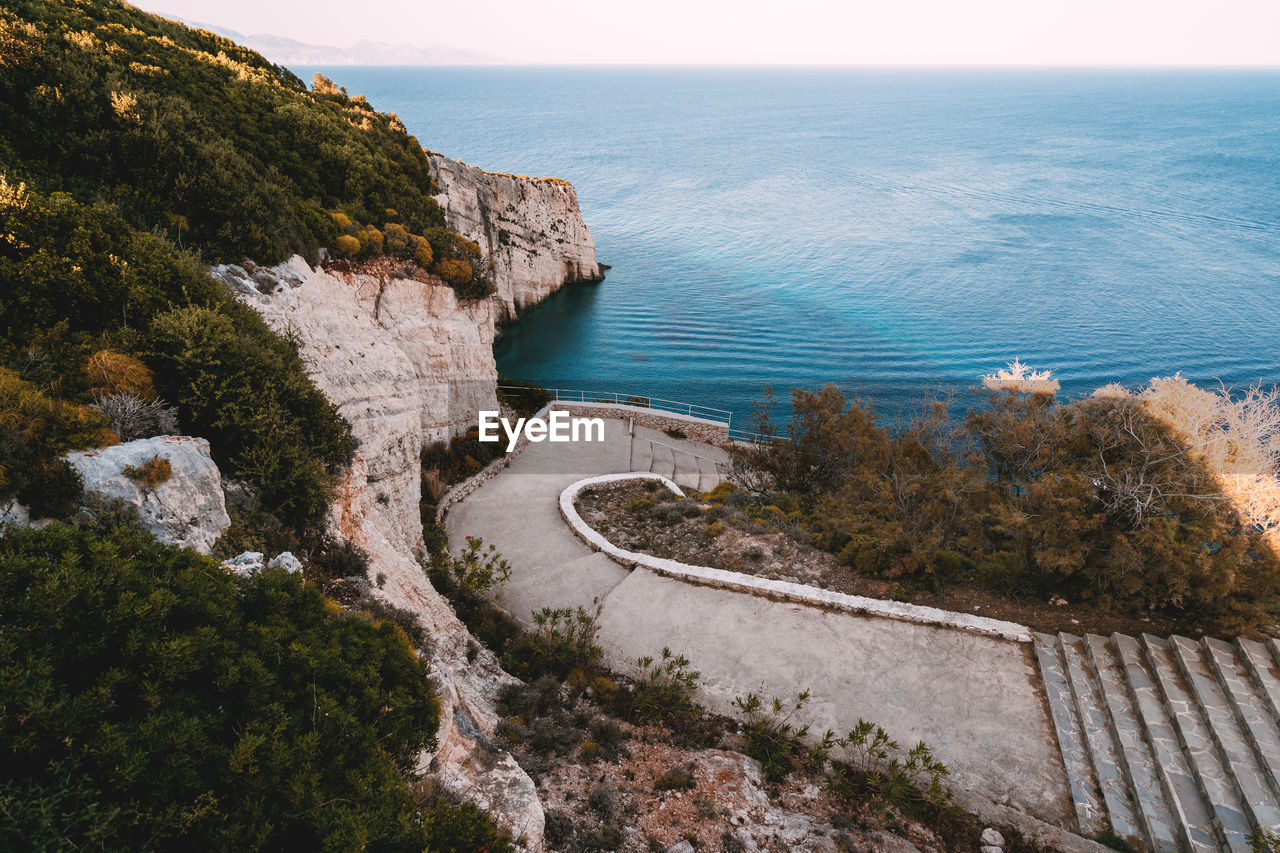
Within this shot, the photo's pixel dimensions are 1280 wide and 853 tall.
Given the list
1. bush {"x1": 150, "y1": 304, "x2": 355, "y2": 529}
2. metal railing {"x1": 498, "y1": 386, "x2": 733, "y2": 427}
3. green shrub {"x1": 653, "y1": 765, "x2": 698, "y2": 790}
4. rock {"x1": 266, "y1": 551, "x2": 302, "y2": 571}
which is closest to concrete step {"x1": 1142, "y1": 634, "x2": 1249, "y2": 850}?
green shrub {"x1": 653, "y1": 765, "x2": 698, "y2": 790}

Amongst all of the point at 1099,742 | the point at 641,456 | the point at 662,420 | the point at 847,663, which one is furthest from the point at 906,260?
the point at 1099,742

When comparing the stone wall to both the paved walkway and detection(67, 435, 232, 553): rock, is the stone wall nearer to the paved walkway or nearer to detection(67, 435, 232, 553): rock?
the paved walkway

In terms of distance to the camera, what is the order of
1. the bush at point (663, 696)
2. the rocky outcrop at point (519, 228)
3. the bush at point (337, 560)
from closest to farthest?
the bush at point (337, 560) → the bush at point (663, 696) → the rocky outcrop at point (519, 228)

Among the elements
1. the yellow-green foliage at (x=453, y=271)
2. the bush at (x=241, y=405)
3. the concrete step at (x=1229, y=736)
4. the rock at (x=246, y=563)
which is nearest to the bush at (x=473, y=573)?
the bush at (x=241, y=405)

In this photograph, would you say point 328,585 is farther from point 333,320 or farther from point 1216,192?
point 1216,192

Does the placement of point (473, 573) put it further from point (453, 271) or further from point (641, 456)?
point (453, 271)

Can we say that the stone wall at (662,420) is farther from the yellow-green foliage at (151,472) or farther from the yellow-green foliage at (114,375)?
the yellow-green foliage at (151,472)
